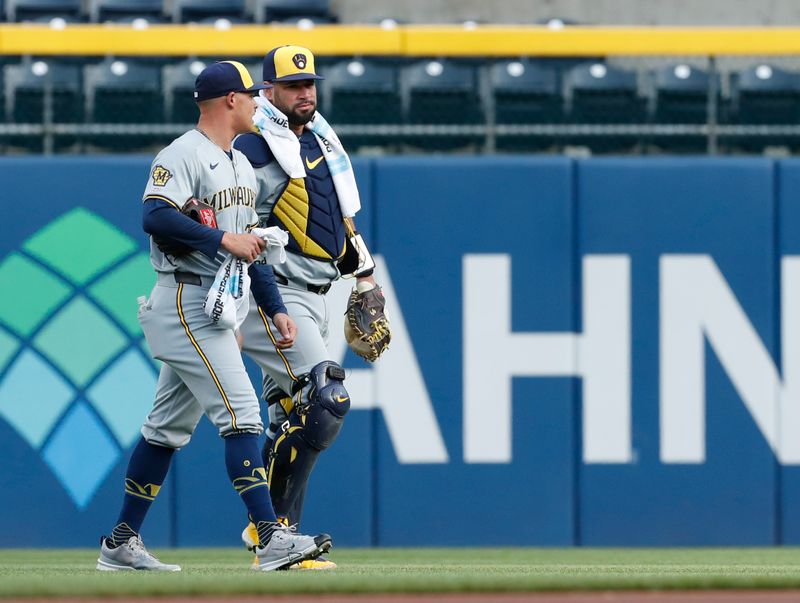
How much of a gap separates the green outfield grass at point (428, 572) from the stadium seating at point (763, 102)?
2.10 meters

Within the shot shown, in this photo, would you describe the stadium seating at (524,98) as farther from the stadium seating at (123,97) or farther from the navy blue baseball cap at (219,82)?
the navy blue baseball cap at (219,82)

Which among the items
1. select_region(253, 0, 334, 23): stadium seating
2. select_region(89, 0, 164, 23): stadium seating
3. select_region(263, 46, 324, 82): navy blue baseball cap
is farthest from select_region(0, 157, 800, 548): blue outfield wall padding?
select_region(253, 0, 334, 23): stadium seating

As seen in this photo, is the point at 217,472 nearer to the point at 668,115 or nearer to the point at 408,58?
the point at 408,58

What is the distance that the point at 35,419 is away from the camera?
23.6ft

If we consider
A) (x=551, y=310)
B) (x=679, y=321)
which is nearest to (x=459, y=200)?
(x=551, y=310)

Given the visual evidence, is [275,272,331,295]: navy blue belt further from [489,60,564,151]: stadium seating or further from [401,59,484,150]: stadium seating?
[489,60,564,151]: stadium seating

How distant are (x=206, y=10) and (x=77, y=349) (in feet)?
14.4

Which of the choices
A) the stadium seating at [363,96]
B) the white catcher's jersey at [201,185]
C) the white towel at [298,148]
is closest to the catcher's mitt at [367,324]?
the white towel at [298,148]

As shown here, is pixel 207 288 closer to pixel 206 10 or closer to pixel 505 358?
pixel 505 358

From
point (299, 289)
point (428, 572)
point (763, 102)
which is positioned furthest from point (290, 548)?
point (763, 102)

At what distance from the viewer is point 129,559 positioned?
518cm

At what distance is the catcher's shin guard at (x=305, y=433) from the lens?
5.23m

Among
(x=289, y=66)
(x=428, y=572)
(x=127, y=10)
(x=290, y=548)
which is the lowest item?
(x=428, y=572)

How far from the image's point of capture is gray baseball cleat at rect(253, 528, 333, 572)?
4.78 meters
